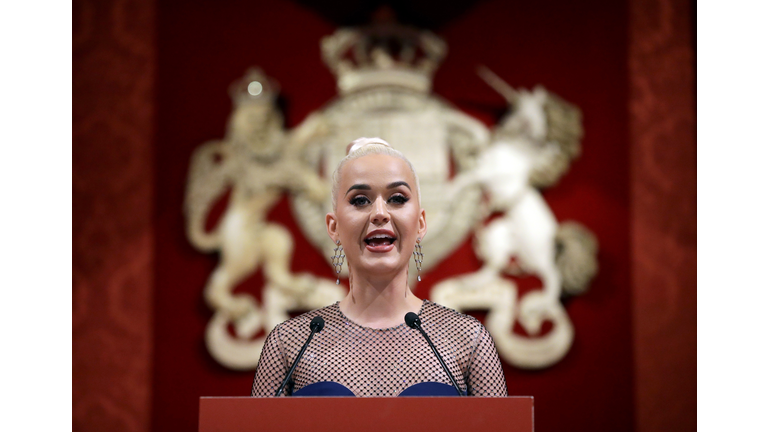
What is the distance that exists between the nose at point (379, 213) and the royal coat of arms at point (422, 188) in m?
1.70

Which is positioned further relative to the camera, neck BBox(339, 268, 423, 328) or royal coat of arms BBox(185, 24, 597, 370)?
royal coat of arms BBox(185, 24, 597, 370)

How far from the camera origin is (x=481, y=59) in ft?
11.5

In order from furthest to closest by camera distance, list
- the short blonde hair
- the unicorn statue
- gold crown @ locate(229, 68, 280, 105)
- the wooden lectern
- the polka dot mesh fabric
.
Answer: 1. gold crown @ locate(229, 68, 280, 105)
2. the unicorn statue
3. the short blonde hair
4. the polka dot mesh fabric
5. the wooden lectern

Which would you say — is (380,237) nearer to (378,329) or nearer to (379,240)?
(379,240)

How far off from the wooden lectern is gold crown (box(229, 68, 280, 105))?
7.67 feet

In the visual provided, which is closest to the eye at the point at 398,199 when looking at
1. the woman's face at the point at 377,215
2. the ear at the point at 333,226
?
the woman's face at the point at 377,215

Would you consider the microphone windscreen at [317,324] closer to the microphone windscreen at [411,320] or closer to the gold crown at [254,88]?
the microphone windscreen at [411,320]

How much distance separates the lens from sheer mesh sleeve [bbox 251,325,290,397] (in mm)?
1661

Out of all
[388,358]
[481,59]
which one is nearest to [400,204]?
[388,358]

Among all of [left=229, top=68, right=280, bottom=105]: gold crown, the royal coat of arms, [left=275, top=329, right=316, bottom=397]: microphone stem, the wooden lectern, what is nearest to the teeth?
[left=275, top=329, right=316, bottom=397]: microphone stem

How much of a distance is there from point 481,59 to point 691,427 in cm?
206

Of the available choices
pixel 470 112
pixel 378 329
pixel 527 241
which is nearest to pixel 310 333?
pixel 378 329

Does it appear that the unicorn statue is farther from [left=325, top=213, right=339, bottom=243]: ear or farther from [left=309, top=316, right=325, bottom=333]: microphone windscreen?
[left=309, top=316, right=325, bottom=333]: microphone windscreen

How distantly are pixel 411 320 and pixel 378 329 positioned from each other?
0.29 ft
